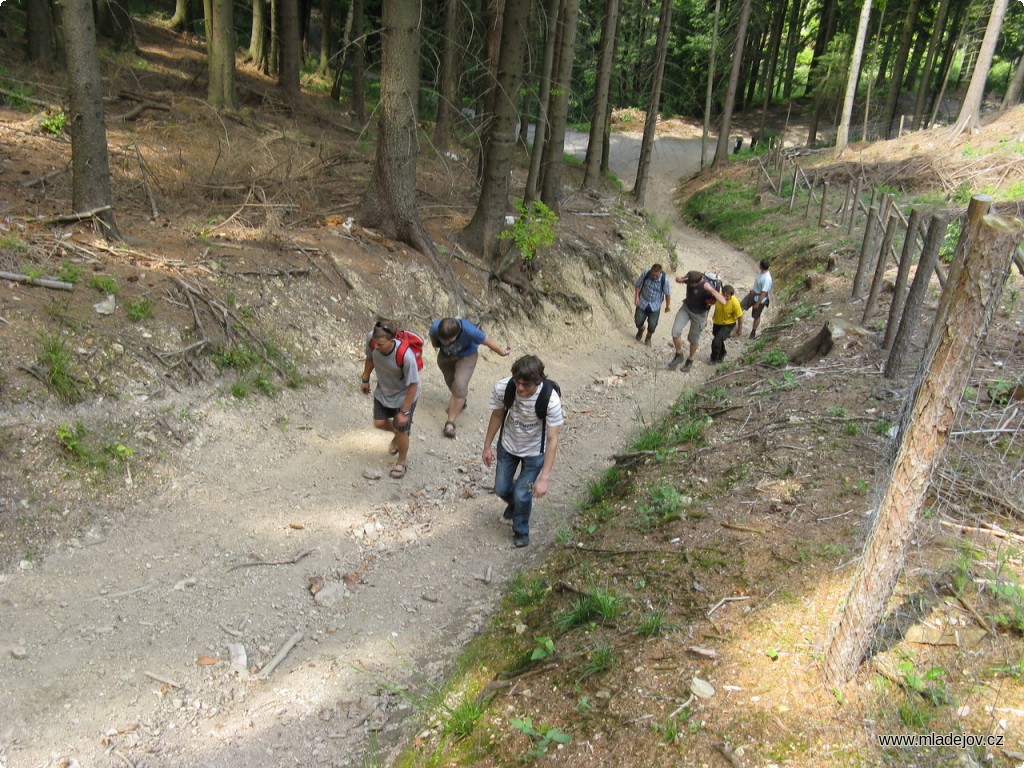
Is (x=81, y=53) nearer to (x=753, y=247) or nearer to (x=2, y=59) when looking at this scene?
(x=2, y=59)

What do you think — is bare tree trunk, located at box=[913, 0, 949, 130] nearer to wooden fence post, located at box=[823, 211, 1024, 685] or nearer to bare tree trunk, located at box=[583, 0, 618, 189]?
bare tree trunk, located at box=[583, 0, 618, 189]

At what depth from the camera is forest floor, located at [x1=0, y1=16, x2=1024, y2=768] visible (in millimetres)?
3902

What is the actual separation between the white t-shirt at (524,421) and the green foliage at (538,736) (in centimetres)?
248

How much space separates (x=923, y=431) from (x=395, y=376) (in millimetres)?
4902

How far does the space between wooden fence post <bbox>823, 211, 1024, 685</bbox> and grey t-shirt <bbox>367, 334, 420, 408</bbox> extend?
4.42 m

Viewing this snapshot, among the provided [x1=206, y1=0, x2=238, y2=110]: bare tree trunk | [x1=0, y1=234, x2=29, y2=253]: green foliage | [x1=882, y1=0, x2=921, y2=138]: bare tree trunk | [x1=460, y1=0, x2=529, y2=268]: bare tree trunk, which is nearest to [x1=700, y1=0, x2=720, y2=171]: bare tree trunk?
[x1=882, y1=0, x2=921, y2=138]: bare tree trunk

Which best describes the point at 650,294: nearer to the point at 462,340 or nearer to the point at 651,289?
the point at 651,289

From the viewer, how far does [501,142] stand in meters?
11.7

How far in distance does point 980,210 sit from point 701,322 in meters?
8.61

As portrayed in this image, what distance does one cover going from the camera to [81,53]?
7078 millimetres

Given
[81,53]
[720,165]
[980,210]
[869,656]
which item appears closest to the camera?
[980,210]

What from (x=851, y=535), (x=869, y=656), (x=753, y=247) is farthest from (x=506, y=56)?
(x=753, y=247)

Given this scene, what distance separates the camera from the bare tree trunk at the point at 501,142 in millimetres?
11328

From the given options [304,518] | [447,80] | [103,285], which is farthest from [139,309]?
[447,80]
